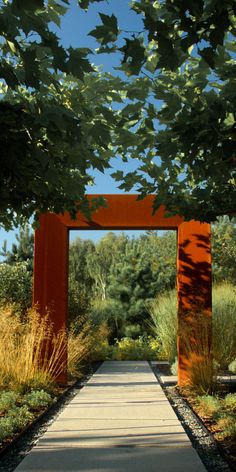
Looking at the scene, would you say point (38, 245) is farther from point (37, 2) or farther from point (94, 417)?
point (37, 2)

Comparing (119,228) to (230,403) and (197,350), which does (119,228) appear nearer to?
(197,350)

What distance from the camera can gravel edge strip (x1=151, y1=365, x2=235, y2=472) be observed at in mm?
3632

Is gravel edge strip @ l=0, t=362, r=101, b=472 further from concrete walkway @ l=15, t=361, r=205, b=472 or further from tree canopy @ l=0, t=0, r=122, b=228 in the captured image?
tree canopy @ l=0, t=0, r=122, b=228

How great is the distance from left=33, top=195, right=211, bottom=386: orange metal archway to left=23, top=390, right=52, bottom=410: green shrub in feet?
4.89

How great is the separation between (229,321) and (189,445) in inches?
178

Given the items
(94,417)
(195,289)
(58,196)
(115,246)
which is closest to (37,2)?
(58,196)

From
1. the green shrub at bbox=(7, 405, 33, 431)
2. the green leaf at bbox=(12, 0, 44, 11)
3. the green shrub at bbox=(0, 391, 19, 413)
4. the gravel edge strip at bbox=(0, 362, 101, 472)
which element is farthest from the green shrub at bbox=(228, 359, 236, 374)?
Result: the green leaf at bbox=(12, 0, 44, 11)

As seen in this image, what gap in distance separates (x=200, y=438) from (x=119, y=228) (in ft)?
12.6

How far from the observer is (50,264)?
26.0 feet

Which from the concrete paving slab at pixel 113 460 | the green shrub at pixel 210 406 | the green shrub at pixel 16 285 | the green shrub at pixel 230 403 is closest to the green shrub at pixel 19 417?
the concrete paving slab at pixel 113 460

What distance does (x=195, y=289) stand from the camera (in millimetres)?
7645

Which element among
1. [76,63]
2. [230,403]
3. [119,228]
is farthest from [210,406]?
[76,63]

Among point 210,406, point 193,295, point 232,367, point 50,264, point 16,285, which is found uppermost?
point 50,264

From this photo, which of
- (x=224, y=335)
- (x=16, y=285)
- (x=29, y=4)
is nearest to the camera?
(x=29, y=4)
